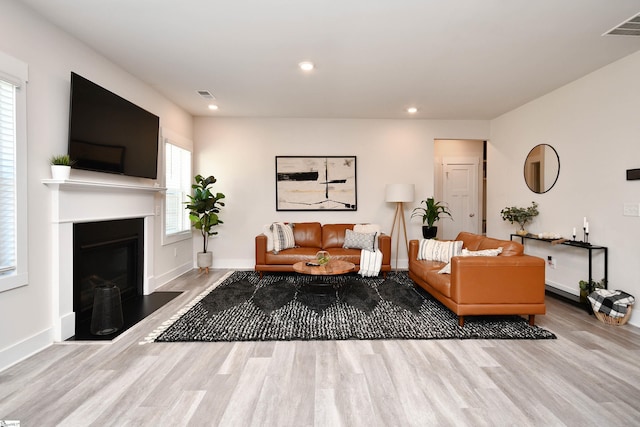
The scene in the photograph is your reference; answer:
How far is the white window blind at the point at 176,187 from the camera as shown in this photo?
15.7ft

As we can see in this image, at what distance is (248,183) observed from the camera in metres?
5.70

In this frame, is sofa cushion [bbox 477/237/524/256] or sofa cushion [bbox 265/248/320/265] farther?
sofa cushion [bbox 265/248/320/265]

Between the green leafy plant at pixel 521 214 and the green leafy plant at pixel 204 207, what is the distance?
455 centimetres

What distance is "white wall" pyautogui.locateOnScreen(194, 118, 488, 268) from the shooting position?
223 inches

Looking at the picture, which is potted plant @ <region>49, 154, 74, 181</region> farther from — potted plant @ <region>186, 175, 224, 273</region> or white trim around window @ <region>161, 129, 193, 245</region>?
potted plant @ <region>186, 175, 224, 273</region>

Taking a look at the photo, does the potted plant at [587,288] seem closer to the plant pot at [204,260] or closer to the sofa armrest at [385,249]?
the sofa armrest at [385,249]

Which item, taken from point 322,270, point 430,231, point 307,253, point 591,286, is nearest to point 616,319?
point 591,286

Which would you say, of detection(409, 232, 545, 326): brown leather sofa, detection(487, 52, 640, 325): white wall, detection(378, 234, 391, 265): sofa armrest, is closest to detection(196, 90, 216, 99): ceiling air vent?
detection(378, 234, 391, 265): sofa armrest

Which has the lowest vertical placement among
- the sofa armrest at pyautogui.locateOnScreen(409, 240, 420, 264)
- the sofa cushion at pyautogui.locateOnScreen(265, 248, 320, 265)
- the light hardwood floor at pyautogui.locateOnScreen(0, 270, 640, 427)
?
the light hardwood floor at pyautogui.locateOnScreen(0, 270, 640, 427)

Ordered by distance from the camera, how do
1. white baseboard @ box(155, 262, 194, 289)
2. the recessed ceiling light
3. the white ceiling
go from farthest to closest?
1. white baseboard @ box(155, 262, 194, 289)
2. the recessed ceiling light
3. the white ceiling

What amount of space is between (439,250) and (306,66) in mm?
2741

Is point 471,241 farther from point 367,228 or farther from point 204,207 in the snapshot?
point 204,207

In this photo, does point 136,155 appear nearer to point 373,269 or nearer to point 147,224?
point 147,224

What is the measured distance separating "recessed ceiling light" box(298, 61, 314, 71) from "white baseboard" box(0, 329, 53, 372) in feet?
11.3
